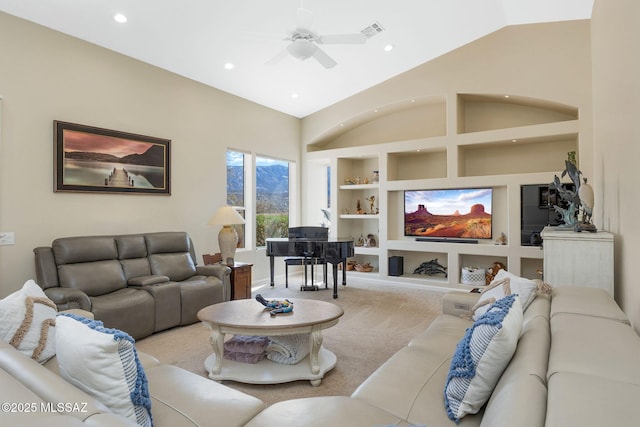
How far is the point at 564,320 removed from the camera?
1.79 metres

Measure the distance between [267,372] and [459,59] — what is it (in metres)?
5.37

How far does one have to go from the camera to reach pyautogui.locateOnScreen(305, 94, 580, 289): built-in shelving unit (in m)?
5.61

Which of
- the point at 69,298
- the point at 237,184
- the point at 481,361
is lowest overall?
the point at 69,298

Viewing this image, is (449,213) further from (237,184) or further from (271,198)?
(237,184)

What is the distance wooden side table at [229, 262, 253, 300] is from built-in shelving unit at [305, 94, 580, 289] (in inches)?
102

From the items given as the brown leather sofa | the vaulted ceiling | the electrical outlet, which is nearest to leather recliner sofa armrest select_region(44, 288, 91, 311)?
the brown leather sofa

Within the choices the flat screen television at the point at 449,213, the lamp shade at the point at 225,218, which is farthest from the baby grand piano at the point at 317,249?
the flat screen television at the point at 449,213

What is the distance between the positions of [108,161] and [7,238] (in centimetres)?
132

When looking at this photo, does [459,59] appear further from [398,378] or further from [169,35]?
[398,378]

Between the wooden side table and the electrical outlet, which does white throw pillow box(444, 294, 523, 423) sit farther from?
the electrical outlet

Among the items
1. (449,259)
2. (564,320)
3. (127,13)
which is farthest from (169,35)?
(449,259)

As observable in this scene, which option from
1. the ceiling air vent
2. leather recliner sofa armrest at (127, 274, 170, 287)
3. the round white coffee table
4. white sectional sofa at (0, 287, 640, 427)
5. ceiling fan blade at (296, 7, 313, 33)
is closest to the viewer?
white sectional sofa at (0, 287, 640, 427)

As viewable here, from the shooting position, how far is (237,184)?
6.47 meters

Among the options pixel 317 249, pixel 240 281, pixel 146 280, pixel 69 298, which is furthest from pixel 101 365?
pixel 317 249
